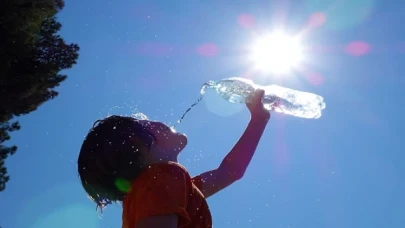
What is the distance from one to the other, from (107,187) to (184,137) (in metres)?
0.48

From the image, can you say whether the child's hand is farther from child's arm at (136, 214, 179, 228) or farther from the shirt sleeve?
child's arm at (136, 214, 179, 228)

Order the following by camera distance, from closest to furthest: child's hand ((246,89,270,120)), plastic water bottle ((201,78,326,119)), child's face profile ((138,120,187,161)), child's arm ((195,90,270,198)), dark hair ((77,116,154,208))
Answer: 1. dark hair ((77,116,154,208))
2. child's face profile ((138,120,187,161))
3. child's arm ((195,90,270,198))
4. child's hand ((246,89,270,120))
5. plastic water bottle ((201,78,326,119))

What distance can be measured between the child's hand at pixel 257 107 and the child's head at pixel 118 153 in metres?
0.79

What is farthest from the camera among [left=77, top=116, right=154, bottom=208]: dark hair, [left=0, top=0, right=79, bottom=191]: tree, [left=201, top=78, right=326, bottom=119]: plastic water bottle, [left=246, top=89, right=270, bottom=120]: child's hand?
[left=0, top=0, right=79, bottom=191]: tree

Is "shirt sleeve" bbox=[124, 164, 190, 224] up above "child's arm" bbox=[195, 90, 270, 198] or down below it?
below

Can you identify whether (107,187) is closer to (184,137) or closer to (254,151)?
(184,137)

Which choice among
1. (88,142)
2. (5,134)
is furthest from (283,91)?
(5,134)

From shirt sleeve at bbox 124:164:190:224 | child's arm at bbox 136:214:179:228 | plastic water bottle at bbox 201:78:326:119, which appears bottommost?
child's arm at bbox 136:214:179:228

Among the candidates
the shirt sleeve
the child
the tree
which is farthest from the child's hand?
the tree

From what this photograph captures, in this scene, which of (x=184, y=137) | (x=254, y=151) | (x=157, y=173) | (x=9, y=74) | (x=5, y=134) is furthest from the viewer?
(x=5, y=134)

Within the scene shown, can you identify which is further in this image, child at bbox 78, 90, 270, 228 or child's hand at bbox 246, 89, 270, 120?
child's hand at bbox 246, 89, 270, 120

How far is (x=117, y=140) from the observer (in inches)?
95.9

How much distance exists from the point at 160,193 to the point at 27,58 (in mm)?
11110

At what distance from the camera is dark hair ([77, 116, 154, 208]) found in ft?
7.80
